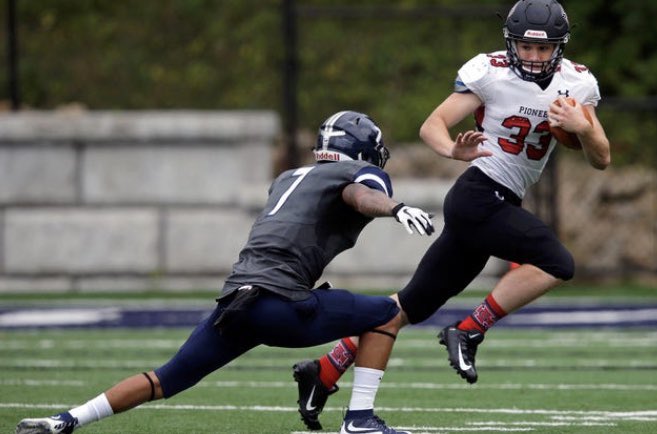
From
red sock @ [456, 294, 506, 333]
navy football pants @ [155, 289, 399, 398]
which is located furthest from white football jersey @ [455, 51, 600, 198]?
navy football pants @ [155, 289, 399, 398]

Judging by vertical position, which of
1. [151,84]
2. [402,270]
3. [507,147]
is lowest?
[402,270]

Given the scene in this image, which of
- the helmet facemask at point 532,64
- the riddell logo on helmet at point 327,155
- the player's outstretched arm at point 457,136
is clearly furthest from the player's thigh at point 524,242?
the riddell logo on helmet at point 327,155

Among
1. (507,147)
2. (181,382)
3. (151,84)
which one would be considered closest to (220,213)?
(151,84)

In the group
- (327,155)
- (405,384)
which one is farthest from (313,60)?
(327,155)

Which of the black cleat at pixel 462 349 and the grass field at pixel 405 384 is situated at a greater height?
the black cleat at pixel 462 349

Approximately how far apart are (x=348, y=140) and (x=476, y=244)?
3.61 feet

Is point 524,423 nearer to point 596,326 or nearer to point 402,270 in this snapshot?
point 596,326

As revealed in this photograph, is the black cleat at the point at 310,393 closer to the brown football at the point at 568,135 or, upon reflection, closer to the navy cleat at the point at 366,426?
the navy cleat at the point at 366,426

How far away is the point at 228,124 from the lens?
14.2m

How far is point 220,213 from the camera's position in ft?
46.5

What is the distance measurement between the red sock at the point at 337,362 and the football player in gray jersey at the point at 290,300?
0.64 metres

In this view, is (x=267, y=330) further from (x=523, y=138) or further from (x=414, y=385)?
(x=414, y=385)

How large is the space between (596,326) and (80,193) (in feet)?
17.5

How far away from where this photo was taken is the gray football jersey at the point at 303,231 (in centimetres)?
571
